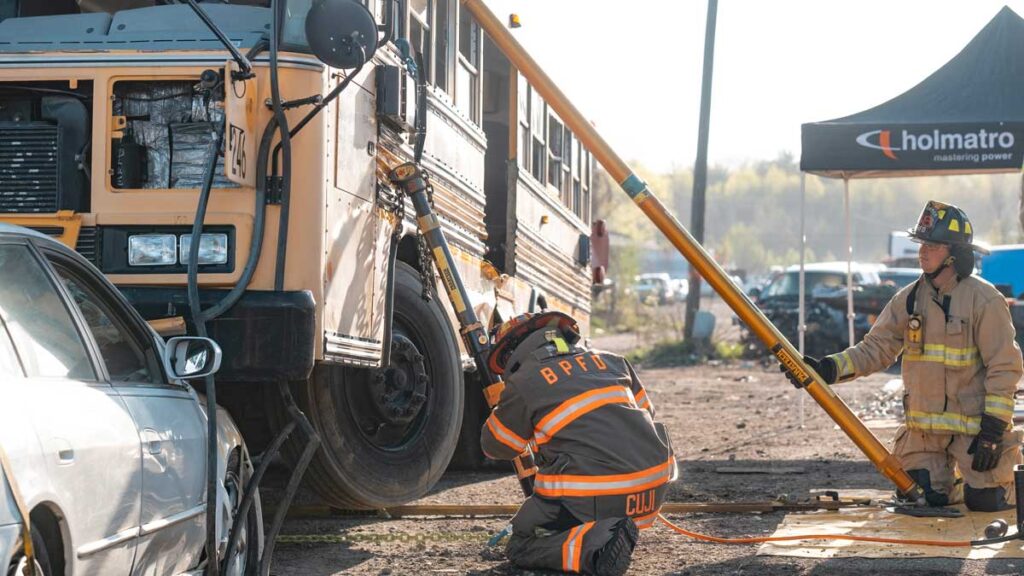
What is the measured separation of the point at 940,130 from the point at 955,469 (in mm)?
3871

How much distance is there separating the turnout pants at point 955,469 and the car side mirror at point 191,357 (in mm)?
4890

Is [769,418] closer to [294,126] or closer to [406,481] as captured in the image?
[406,481]

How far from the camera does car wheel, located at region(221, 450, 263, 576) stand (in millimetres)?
5168

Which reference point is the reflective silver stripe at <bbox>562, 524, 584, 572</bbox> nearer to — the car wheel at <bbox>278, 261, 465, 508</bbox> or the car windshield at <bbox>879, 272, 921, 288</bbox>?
the car wheel at <bbox>278, 261, 465, 508</bbox>

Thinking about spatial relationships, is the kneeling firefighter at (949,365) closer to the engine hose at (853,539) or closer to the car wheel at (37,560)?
the engine hose at (853,539)

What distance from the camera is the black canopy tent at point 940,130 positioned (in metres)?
11.0

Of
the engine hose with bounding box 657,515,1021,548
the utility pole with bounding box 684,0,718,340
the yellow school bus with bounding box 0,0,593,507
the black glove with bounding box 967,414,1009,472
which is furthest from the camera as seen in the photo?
the utility pole with bounding box 684,0,718,340

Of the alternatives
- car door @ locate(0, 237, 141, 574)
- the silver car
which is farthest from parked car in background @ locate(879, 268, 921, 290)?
car door @ locate(0, 237, 141, 574)

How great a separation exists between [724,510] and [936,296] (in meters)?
1.80

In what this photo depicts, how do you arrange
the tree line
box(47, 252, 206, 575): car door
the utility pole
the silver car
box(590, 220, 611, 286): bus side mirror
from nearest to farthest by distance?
the silver car
box(47, 252, 206, 575): car door
box(590, 220, 611, 286): bus side mirror
the utility pole
the tree line

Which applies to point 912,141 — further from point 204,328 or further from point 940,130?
point 204,328

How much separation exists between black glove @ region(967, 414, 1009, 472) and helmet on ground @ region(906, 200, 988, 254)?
106cm

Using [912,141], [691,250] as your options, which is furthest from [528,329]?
[912,141]

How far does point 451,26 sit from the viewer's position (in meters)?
8.40
